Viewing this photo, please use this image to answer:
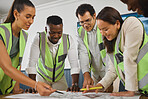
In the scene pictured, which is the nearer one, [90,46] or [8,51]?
[8,51]

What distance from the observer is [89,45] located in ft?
5.87

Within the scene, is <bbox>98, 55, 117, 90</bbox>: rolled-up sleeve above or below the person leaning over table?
below

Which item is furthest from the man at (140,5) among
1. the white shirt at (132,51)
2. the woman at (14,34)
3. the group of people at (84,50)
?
the woman at (14,34)

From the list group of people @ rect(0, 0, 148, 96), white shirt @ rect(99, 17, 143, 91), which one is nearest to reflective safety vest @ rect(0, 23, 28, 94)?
group of people @ rect(0, 0, 148, 96)

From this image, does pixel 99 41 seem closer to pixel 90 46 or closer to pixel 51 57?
pixel 90 46

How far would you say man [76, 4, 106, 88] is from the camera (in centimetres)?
168

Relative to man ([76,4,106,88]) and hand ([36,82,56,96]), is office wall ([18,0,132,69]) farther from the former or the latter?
hand ([36,82,56,96])

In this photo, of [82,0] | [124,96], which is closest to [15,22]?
[124,96]

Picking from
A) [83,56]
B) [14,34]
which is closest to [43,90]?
[14,34]

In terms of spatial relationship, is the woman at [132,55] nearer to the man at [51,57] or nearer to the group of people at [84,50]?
the group of people at [84,50]

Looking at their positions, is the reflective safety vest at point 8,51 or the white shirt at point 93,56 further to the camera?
the white shirt at point 93,56

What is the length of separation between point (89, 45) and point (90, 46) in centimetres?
2

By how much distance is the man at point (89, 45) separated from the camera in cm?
168

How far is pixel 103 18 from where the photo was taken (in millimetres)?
1234
